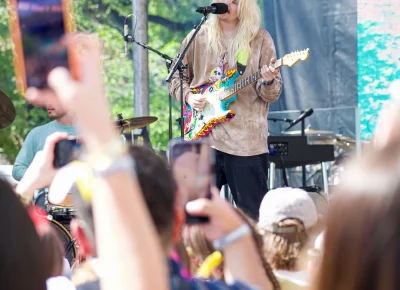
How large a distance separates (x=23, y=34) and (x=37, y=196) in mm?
4436

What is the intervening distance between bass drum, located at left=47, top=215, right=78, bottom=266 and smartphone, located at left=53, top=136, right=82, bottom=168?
3.34m

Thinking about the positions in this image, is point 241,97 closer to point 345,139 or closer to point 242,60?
point 242,60

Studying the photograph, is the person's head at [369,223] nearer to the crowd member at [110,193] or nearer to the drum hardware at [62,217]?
the crowd member at [110,193]

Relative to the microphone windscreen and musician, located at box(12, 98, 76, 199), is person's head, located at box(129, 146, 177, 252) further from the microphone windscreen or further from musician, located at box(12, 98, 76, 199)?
musician, located at box(12, 98, 76, 199)

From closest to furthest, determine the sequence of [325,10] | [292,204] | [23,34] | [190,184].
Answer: [23,34] → [190,184] → [292,204] → [325,10]

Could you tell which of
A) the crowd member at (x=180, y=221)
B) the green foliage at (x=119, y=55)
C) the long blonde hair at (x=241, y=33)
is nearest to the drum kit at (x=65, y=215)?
the long blonde hair at (x=241, y=33)

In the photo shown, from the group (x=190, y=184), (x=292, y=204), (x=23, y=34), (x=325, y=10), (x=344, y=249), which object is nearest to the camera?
(x=344, y=249)

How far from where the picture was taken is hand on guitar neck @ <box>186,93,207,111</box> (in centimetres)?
524

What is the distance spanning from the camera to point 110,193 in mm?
1097

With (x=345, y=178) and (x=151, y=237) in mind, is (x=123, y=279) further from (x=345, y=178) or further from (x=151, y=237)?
(x=345, y=178)

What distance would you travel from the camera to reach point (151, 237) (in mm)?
1114

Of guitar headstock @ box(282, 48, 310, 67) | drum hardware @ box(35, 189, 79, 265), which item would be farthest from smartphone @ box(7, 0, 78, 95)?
drum hardware @ box(35, 189, 79, 265)

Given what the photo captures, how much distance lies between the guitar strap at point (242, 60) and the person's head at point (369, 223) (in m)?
4.13

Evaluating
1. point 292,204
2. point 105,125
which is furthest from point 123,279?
point 292,204
